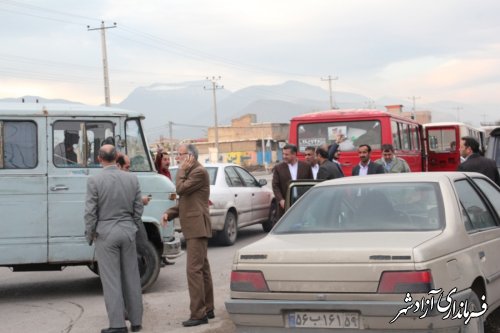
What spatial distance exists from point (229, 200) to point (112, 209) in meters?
7.15

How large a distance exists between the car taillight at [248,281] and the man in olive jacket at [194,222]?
1846mm

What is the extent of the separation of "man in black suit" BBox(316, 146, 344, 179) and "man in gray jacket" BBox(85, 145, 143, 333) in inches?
164

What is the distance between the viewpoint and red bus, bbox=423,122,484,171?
85.7 feet

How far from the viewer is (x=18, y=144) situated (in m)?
9.27

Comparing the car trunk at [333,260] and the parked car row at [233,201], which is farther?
the parked car row at [233,201]

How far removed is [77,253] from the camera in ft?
30.4

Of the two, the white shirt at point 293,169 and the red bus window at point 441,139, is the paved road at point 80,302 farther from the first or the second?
the red bus window at point 441,139

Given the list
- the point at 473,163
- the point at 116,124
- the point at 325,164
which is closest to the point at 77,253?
the point at 116,124

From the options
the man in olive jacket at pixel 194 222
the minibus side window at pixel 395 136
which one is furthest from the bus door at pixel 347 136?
the man in olive jacket at pixel 194 222

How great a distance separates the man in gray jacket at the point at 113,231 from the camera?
23.7 feet

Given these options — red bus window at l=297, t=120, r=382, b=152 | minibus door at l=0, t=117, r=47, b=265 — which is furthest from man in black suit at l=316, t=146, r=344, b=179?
red bus window at l=297, t=120, r=382, b=152

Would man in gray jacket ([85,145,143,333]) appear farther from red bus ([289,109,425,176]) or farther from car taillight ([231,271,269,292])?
red bus ([289,109,425,176])

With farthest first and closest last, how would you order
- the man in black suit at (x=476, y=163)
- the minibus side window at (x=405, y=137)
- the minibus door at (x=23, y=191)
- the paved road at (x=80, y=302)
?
1. the minibus side window at (x=405, y=137)
2. the man in black suit at (x=476, y=163)
3. the minibus door at (x=23, y=191)
4. the paved road at (x=80, y=302)

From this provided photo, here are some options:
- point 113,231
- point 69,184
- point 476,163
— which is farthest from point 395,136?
point 113,231
